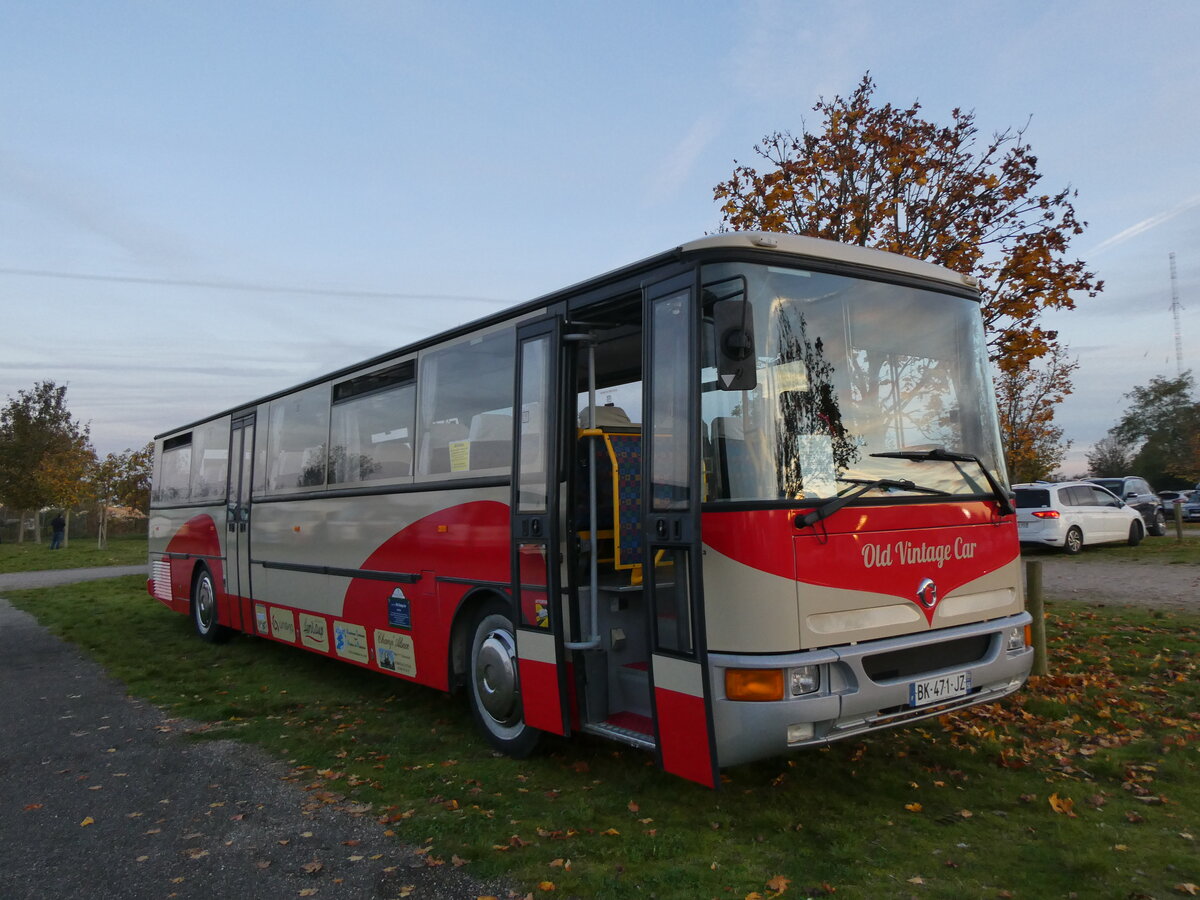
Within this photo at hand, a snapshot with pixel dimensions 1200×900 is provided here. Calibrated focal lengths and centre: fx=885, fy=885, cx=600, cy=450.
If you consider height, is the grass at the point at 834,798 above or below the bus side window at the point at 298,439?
below

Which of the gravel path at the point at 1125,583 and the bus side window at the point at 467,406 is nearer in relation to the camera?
the bus side window at the point at 467,406

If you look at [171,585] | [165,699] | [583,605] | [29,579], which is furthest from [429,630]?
[29,579]

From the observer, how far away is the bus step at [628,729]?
4.93 m

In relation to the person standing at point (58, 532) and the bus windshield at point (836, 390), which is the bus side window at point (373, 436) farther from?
the person standing at point (58, 532)

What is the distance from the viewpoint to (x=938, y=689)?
4.75m

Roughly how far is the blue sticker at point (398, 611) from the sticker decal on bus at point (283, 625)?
2.44 meters

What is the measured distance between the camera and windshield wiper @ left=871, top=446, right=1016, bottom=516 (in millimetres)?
4926

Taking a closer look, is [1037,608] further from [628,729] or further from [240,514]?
[240,514]

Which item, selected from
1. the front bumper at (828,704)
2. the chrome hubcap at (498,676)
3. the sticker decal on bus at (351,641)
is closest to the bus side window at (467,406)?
the chrome hubcap at (498,676)

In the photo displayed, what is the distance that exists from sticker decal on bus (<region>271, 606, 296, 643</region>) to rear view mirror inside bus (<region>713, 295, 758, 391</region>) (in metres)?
6.66

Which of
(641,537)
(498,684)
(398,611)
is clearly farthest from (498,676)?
(641,537)

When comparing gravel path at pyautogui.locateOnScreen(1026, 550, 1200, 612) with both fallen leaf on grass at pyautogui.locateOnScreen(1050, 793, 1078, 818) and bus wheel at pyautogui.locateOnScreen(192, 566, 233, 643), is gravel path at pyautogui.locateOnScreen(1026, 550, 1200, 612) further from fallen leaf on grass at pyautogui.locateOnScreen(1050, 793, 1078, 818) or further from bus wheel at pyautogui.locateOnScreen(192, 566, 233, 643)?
bus wheel at pyautogui.locateOnScreen(192, 566, 233, 643)

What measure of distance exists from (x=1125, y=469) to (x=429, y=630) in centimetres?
8441

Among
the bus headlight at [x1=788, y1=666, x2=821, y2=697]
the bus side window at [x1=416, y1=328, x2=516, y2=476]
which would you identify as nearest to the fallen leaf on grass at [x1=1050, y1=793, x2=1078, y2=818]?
the bus headlight at [x1=788, y1=666, x2=821, y2=697]
